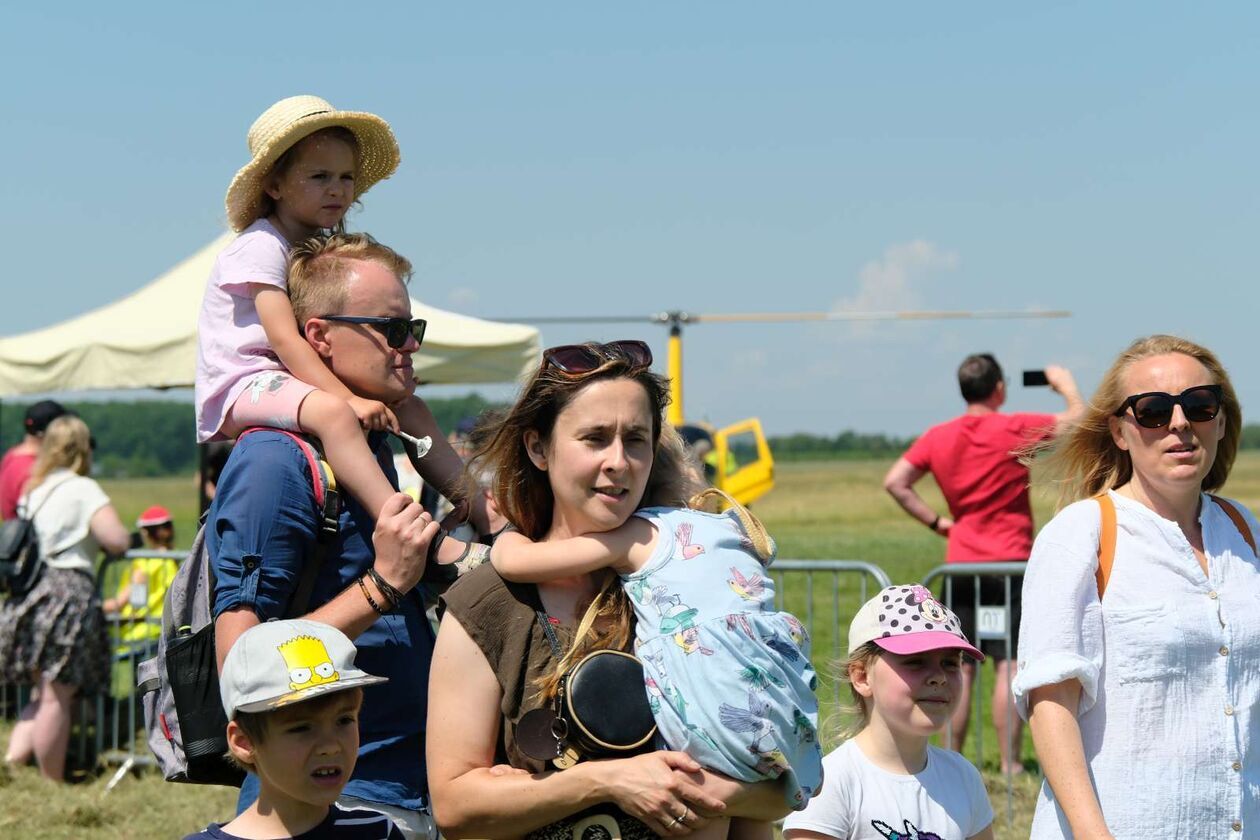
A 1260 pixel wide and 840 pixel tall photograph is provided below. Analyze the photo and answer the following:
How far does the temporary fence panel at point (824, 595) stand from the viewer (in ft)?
23.3

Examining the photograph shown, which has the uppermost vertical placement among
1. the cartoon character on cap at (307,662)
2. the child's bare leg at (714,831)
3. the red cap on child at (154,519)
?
the cartoon character on cap at (307,662)

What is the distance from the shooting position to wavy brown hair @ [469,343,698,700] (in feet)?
8.79

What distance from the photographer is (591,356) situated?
2.69 metres

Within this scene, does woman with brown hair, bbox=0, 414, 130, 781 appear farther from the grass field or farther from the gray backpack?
the gray backpack

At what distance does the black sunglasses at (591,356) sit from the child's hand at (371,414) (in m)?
0.45

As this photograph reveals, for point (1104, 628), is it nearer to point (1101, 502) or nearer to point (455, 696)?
point (1101, 502)

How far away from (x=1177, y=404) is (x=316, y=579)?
192cm

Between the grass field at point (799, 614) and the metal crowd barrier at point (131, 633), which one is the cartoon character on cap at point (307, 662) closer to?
the grass field at point (799, 614)

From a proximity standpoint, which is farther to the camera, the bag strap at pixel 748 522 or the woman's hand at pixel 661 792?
the bag strap at pixel 748 522

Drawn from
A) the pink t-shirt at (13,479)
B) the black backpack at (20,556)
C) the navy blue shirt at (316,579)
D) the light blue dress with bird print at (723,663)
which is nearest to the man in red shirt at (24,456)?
the pink t-shirt at (13,479)

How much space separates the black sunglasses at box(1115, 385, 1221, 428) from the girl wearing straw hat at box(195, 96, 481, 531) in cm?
155

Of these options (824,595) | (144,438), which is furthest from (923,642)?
(144,438)

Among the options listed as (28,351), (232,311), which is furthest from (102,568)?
(232,311)

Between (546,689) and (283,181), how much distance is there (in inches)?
55.5
